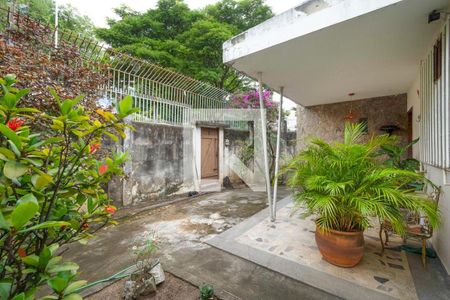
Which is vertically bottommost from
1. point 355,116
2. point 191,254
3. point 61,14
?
point 191,254

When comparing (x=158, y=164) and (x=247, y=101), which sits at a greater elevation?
(x=247, y=101)

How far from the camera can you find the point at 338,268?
2373mm

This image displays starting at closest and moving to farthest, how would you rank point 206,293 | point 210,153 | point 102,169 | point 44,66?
point 102,169
point 206,293
point 44,66
point 210,153

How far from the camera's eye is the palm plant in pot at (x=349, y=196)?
6.73ft

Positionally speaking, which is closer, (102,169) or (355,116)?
(102,169)

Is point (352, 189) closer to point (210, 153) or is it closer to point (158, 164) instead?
point (158, 164)

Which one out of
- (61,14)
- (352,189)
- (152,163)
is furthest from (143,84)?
(61,14)

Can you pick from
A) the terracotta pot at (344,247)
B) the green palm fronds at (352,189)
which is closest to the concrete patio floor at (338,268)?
the terracotta pot at (344,247)

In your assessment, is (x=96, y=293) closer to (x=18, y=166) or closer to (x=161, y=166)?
(x=18, y=166)

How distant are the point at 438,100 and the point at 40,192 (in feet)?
12.0

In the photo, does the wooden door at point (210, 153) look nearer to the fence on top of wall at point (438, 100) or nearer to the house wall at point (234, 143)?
the house wall at point (234, 143)

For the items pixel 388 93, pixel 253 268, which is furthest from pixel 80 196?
pixel 388 93

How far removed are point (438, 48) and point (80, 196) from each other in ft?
12.4

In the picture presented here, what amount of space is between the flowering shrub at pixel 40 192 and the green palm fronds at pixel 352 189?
2.06 m
